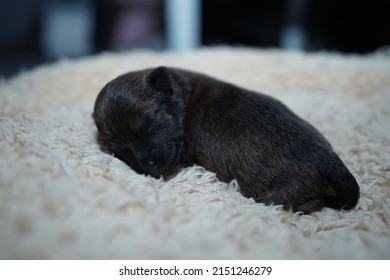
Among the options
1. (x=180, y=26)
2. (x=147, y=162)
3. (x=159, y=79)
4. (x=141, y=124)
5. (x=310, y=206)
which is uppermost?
(x=180, y=26)

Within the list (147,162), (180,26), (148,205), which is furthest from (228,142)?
(180,26)

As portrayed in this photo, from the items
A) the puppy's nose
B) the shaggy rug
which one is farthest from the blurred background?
A: the puppy's nose

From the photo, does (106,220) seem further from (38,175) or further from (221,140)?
(221,140)

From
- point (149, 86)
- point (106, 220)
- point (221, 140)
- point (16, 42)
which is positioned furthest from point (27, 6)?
point (106, 220)

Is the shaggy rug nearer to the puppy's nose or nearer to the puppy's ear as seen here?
the puppy's nose

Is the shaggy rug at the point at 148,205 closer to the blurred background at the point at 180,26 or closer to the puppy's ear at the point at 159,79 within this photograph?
the puppy's ear at the point at 159,79

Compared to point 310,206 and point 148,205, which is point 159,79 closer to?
point 148,205

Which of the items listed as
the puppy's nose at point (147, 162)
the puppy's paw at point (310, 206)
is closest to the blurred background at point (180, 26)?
the puppy's nose at point (147, 162)
